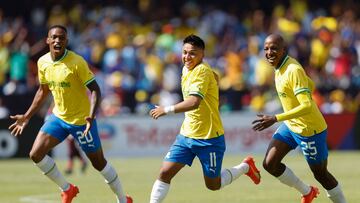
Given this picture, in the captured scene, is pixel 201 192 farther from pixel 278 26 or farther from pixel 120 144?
pixel 278 26

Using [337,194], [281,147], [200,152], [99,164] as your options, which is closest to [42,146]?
[99,164]

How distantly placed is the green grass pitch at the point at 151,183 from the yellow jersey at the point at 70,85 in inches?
91.6

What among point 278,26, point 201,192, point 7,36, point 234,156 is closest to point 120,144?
point 234,156

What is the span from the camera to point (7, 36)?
29.3m

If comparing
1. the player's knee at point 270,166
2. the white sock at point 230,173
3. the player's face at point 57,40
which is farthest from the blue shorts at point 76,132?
the player's knee at point 270,166

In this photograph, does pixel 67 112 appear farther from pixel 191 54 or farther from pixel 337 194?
pixel 337 194

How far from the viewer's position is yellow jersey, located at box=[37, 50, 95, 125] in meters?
13.5

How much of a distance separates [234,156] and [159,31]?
684 cm

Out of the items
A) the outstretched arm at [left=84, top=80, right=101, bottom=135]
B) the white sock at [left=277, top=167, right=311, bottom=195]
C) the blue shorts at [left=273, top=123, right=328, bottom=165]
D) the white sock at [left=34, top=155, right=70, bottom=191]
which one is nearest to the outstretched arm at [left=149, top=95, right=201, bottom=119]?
the outstretched arm at [left=84, top=80, right=101, bottom=135]

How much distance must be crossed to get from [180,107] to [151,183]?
7581 millimetres

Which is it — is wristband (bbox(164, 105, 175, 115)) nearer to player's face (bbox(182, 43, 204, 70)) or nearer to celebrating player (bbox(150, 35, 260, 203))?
celebrating player (bbox(150, 35, 260, 203))

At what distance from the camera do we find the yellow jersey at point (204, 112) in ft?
40.1

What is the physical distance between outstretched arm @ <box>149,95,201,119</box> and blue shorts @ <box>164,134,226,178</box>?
765 millimetres

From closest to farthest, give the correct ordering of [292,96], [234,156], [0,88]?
[292,96] → [234,156] → [0,88]
